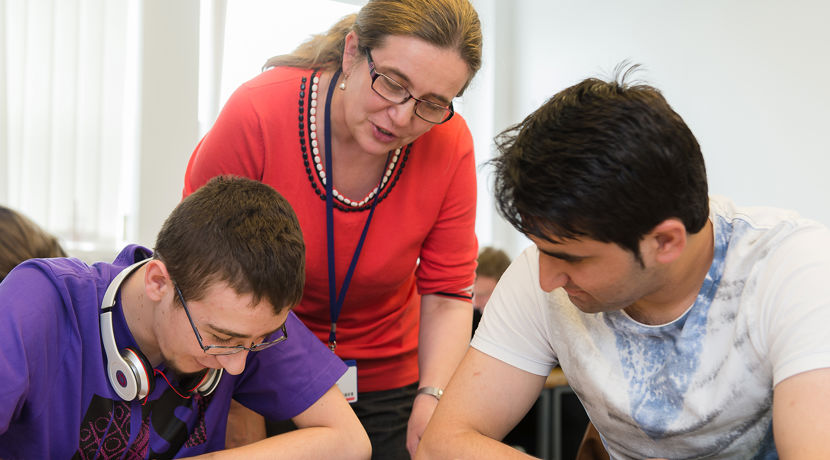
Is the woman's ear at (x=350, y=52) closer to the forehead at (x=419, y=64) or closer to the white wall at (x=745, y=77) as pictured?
the forehead at (x=419, y=64)

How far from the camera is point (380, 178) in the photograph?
163 cm

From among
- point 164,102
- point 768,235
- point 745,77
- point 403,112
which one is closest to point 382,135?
point 403,112

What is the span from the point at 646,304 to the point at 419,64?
0.58 m

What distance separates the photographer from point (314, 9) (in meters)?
4.25

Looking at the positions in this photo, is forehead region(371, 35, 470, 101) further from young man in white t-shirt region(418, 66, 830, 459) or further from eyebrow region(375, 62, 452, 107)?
young man in white t-shirt region(418, 66, 830, 459)

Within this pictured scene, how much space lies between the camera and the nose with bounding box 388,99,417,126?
141 cm

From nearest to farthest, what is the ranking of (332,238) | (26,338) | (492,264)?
1. (26,338)
2. (332,238)
3. (492,264)

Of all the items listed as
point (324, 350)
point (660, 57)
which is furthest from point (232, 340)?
point (660, 57)

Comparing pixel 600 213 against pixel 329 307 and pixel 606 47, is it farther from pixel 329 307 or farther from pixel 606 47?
pixel 606 47

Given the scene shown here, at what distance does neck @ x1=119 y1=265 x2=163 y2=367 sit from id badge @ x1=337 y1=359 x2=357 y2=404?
47 cm

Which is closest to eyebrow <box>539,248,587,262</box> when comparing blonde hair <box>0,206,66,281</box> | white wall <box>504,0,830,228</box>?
blonde hair <box>0,206,66,281</box>

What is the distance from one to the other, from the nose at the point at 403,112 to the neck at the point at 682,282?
542mm

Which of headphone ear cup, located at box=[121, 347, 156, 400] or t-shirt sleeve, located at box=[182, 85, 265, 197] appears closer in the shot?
headphone ear cup, located at box=[121, 347, 156, 400]

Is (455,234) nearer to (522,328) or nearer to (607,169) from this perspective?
(522,328)
